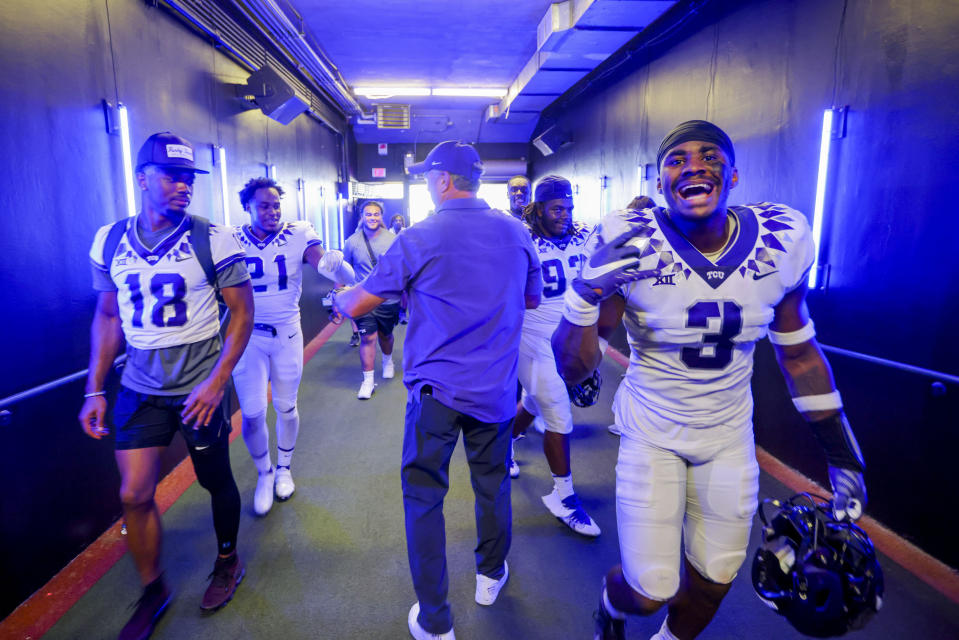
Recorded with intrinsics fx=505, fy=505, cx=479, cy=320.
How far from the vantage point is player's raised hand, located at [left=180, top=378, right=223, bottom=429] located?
2002 mm

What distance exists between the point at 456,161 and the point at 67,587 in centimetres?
262

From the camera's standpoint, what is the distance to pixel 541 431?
4.15m

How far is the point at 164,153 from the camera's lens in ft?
6.55

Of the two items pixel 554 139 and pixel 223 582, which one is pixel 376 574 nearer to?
pixel 223 582

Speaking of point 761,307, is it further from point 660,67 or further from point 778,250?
point 660,67

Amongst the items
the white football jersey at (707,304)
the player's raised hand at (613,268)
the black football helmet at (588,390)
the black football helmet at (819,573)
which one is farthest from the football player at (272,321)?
the black football helmet at (819,573)

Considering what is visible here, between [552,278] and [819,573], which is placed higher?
[552,278]

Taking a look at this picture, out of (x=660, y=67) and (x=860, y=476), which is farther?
(x=660, y=67)

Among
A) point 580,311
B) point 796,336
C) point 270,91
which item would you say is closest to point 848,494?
point 796,336

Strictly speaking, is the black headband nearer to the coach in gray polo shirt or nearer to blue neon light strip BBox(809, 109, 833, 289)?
the coach in gray polo shirt

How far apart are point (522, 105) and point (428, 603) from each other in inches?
343

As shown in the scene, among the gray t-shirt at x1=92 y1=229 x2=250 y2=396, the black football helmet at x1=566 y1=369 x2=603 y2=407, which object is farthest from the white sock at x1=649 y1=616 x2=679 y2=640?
the gray t-shirt at x1=92 y1=229 x2=250 y2=396

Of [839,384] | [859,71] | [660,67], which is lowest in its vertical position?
[839,384]

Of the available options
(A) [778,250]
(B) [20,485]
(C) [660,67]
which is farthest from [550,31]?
(B) [20,485]
